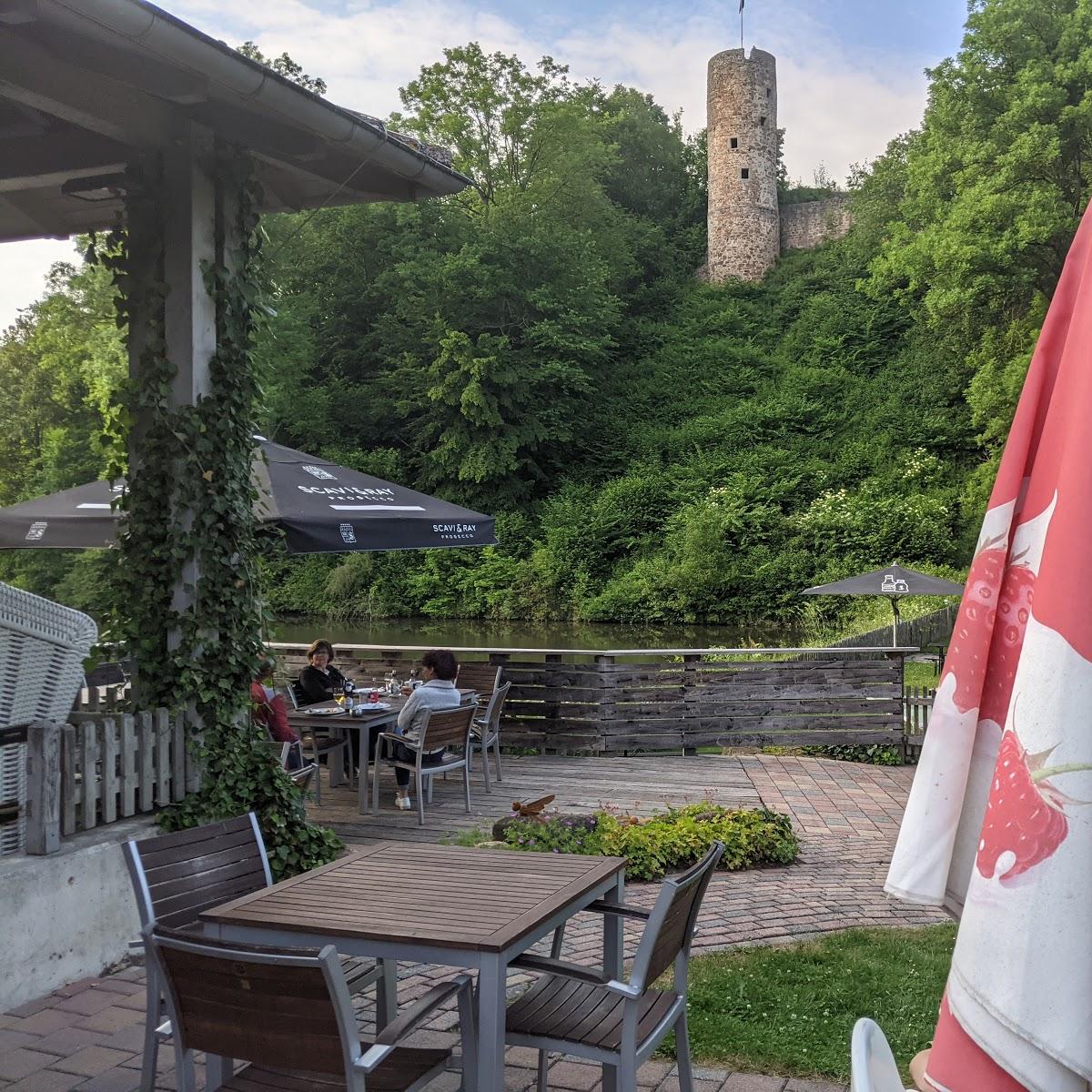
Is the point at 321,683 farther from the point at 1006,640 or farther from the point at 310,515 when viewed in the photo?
the point at 1006,640

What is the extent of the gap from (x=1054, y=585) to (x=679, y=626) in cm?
2648

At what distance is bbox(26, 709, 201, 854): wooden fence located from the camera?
14.6 feet

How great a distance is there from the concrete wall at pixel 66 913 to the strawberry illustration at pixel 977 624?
3675 mm

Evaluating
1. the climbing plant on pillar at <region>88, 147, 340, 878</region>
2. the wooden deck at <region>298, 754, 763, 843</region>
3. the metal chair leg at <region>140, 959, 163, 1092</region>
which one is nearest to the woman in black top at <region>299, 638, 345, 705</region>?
the wooden deck at <region>298, 754, 763, 843</region>

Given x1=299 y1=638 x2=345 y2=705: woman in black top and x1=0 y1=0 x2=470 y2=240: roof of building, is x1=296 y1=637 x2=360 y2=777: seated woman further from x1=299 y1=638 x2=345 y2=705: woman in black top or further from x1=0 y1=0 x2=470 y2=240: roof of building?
x1=0 y1=0 x2=470 y2=240: roof of building

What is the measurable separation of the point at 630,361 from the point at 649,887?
3376cm

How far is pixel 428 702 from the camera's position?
7.76 metres

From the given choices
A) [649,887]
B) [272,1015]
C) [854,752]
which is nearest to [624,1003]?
[272,1015]

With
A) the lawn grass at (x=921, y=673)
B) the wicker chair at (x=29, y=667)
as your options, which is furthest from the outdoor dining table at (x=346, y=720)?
the lawn grass at (x=921, y=673)

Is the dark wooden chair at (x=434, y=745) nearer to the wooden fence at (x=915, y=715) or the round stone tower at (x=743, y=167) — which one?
the wooden fence at (x=915, y=715)

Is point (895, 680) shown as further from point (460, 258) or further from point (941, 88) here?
point (460, 258)

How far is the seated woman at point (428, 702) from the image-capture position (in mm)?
7727

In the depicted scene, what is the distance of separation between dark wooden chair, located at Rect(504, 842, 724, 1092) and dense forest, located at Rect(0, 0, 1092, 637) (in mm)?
21560

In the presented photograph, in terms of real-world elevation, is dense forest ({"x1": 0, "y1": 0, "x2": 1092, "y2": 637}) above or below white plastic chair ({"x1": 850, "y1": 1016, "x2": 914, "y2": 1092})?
above
